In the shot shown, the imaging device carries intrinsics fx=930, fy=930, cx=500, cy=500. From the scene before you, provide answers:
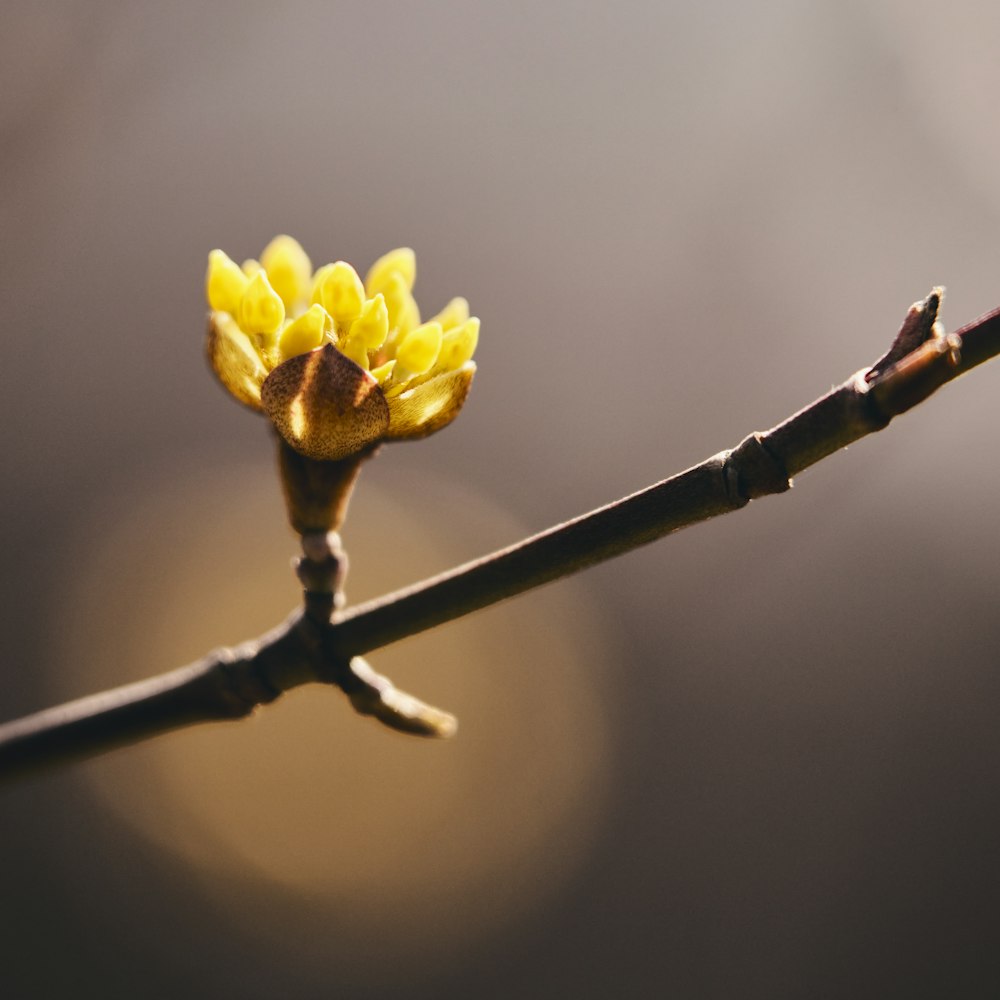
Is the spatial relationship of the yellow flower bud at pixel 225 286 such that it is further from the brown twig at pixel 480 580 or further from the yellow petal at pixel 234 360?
the brown twig at pixel 480 580

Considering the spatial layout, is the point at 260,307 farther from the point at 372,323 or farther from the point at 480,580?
the point at 480,580

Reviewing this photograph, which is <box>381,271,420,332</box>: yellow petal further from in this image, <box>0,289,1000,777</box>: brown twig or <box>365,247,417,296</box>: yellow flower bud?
<box>0,289,1000,777</box>: brown twig

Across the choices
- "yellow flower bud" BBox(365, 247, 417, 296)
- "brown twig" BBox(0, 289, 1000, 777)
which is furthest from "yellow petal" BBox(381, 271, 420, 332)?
"brown twig" BBox(0, 289, 1000, 777)

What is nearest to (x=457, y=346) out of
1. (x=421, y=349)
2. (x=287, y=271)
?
(x=421, y=349)

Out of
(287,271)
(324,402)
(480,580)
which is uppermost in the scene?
(287,271)

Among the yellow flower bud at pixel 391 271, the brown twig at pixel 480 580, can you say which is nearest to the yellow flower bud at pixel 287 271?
the yellow flower bud at pixel 391 271

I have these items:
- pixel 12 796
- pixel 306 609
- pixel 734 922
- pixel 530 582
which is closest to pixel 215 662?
A: pixel 306 609
